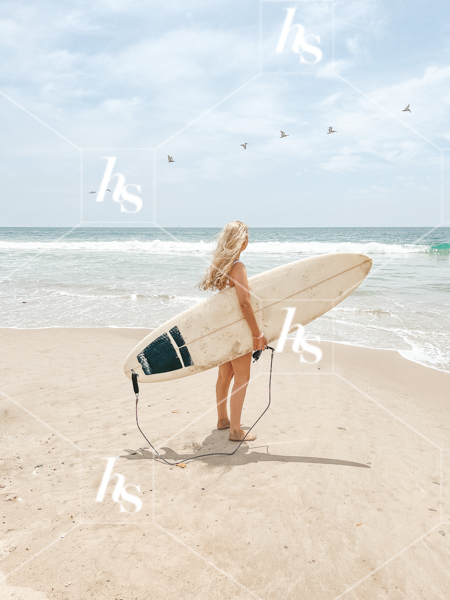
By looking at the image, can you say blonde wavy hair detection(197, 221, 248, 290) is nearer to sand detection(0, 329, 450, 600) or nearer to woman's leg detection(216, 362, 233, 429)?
woman's leg detection(216, 362, 233, 429)

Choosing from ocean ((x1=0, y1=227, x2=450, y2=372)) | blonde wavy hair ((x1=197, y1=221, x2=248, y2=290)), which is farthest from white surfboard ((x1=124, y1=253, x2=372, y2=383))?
ocean ((x1=0, y1=227, x2=450, y2=372))

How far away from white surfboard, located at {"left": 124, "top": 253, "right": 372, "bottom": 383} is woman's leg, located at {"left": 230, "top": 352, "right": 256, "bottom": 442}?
0.19 ft

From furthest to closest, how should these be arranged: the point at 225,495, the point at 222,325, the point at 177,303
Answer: the point at 177,303 → the point at 222,325 → the point at 225,495

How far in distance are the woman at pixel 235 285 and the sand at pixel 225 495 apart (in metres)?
0.30

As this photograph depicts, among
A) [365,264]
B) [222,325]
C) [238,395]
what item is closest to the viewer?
[238,395]

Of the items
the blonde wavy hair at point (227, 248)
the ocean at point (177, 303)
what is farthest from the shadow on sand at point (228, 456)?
the ocean at point (177, 303)

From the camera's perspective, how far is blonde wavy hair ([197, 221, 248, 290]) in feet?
8.01

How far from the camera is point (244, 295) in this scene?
8.04 ft

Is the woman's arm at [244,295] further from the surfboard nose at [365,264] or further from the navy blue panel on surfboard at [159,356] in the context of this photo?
the surfboard nose at [365,264]

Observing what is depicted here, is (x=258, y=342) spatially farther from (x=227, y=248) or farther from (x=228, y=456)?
(x=228, y=456)

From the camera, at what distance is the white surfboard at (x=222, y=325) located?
274 centimetres

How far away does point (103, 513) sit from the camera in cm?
191

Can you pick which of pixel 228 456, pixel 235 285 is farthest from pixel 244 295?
pixel 228 456

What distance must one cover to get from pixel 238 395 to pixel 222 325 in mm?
499
